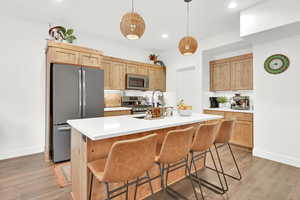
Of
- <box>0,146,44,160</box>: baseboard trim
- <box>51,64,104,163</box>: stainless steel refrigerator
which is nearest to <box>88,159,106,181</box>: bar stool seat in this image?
<box>51,64,104,163</box>: stainless steel refrigerator

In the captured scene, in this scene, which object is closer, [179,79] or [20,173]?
[20,173]

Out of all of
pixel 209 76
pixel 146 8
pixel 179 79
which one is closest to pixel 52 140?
pixel 146 8

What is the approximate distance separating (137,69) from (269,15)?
10.7 feet

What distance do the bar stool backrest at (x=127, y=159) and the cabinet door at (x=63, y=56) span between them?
8.35 ft

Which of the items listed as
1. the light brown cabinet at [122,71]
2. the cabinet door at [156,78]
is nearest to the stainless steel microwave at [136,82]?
the light brown cabinet at [122,71]

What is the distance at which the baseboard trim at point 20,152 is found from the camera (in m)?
2.94

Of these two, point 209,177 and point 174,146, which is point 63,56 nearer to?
point 174,146

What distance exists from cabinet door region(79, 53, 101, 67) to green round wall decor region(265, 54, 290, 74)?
360 cm

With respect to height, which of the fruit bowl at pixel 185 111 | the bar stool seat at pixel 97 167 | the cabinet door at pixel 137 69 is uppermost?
the cabinet door at pixel 137 69

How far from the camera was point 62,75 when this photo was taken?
9.09 feet

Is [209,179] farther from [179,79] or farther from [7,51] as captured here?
[7,51]

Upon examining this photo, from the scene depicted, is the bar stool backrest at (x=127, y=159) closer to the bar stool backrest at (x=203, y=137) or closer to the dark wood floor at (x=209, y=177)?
the bar stool backrest at (x=203, y=137)

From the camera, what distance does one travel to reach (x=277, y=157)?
2879 mm

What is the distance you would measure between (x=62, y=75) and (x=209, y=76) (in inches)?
155
